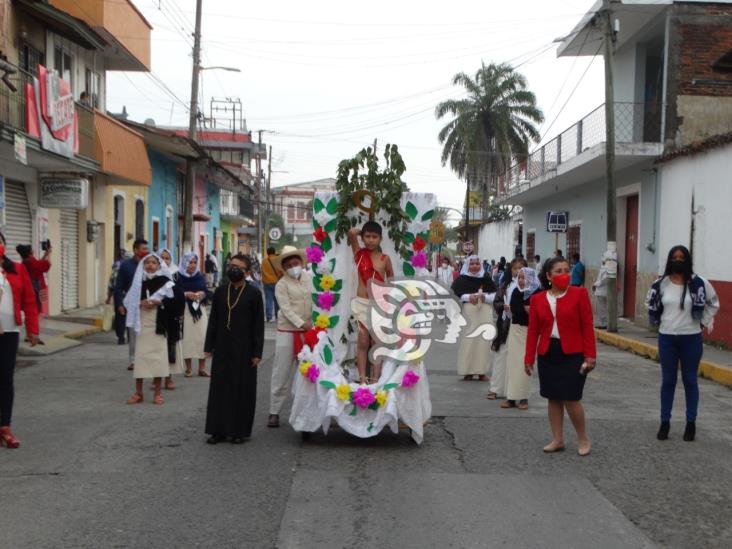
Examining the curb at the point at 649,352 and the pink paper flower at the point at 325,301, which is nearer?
the pink paper flower at the point at 325,301

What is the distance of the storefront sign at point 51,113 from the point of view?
15.1 meters

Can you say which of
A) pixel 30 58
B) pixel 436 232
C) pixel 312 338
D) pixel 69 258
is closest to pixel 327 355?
pixel 312 338

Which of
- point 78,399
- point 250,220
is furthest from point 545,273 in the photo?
point 250,220

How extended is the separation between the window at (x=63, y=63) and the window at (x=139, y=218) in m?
7.32

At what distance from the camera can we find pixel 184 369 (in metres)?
11.5

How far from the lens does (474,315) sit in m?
11.2

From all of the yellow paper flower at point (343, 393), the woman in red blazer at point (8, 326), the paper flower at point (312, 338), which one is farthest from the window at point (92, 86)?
the yellow paper flower at point (343, 393)

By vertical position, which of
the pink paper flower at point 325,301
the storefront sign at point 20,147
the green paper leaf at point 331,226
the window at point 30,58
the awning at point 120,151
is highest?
the window at point 30,58

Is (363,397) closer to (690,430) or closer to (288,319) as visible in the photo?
(288,319)

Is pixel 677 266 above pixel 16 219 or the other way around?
the other way around

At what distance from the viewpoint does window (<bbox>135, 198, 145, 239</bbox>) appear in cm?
2691

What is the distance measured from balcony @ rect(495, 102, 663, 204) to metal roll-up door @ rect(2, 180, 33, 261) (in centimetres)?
1339

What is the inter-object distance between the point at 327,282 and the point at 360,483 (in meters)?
2.36

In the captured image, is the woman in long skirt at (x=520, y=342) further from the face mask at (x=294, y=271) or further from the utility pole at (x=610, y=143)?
the utility pole at (x=610, y=143)
